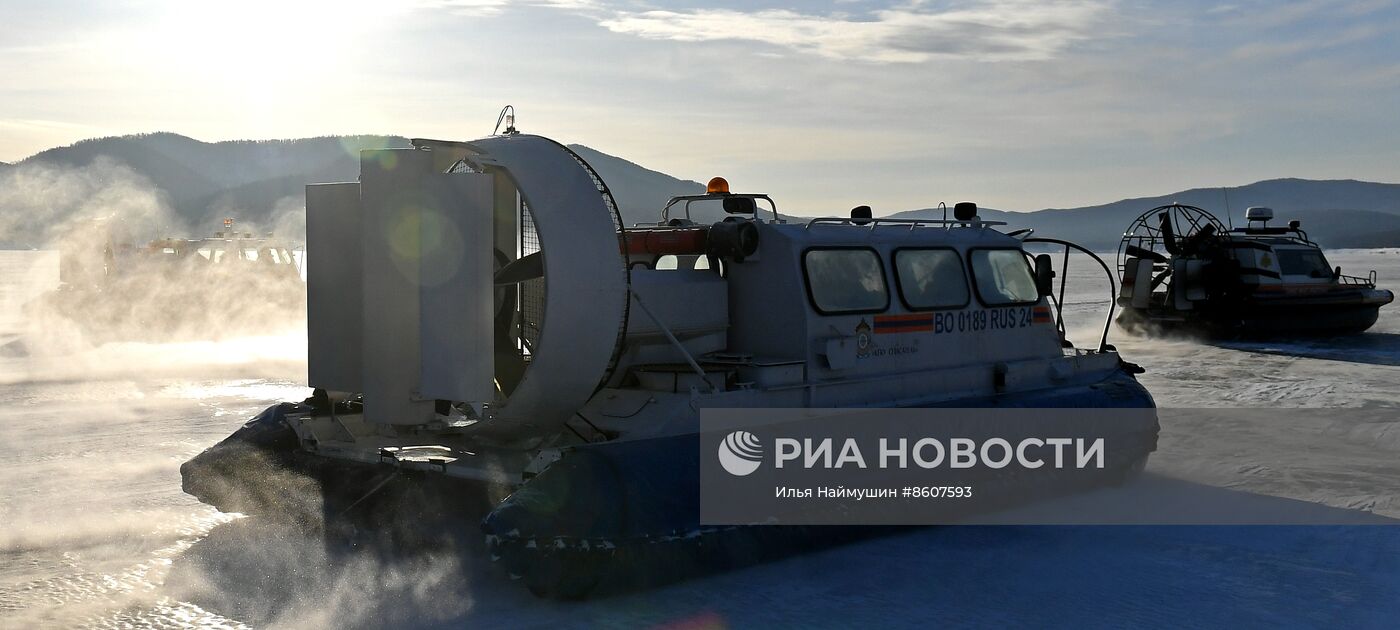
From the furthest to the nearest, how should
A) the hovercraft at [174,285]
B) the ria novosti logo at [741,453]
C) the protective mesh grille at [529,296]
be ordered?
the hovercraft at [174,285], the ria novosti logo at [741,453], the protective mesh grille at [529,296]

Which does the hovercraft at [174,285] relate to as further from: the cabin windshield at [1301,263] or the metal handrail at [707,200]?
the cabin windshield at [1301,263]

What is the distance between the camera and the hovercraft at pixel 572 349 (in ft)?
18.9

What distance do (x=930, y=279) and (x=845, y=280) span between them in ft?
2.64

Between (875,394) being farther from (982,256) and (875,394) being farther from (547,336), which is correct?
(547,336)

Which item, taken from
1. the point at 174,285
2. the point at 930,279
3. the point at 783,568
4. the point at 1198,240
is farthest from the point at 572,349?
the point at 174,285

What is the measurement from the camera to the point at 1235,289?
2072cm

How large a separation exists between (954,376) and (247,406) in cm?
728

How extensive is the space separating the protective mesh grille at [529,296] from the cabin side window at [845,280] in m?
1.59

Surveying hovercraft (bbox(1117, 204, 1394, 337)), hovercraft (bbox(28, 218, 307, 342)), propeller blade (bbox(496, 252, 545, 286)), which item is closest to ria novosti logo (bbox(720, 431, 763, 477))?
propeller blade (bbox(496, 252, 545, 286))

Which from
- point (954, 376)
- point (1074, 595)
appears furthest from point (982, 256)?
point (1074, 595)

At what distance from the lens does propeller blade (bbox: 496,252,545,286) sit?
619cm

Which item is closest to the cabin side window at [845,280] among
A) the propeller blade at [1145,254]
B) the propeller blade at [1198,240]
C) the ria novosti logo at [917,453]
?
the ria novosti logo at [917,453]

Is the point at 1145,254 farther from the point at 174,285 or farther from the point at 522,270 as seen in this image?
the point at 174,285

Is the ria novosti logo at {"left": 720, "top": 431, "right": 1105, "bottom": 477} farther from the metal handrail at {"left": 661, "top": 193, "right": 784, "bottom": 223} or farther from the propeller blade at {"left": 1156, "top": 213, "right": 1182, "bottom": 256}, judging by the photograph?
the propeller blade at {"left": 1156, "top": 213, "right": 1182, "bottom": 256}
